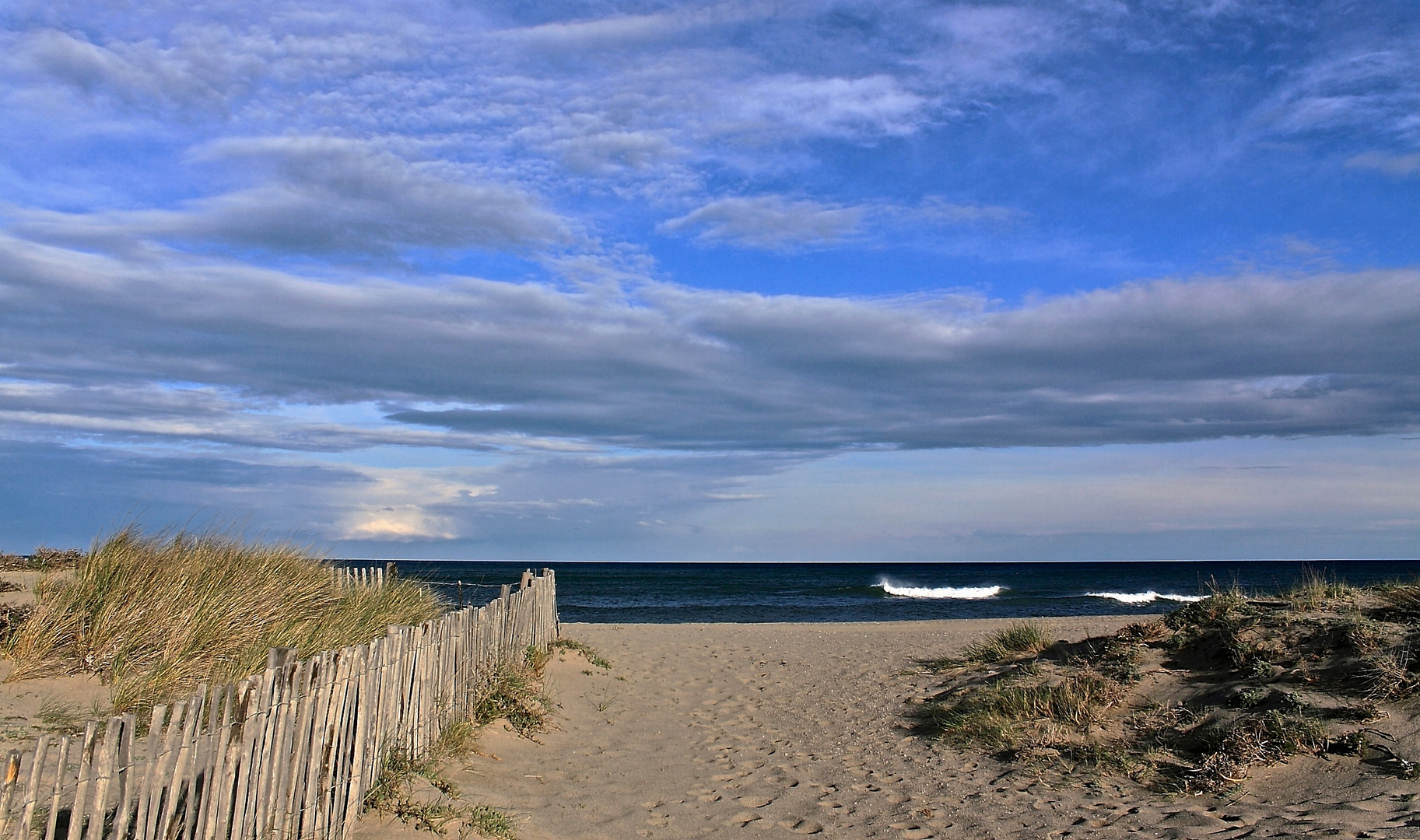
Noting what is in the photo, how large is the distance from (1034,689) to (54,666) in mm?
8306

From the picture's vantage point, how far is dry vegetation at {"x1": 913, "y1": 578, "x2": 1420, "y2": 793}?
21.7 feet

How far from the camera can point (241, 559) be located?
9.67 metres

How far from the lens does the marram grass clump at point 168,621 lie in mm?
6832

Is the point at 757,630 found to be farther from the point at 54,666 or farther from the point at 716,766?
the point at 54,666

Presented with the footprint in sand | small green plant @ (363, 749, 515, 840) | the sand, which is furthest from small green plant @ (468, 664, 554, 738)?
the sand

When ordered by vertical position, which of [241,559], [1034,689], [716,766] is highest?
[241,559]

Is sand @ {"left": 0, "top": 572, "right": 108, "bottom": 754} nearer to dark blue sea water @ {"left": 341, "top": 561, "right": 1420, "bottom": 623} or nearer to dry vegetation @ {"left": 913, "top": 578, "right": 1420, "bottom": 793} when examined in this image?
dry vegetation @ {"left": 913, "top": 578, "right": 1420, "bottom": 793}

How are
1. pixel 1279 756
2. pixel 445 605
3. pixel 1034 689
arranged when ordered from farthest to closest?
pixel 445 605, pixel 1034 689, pixel 1279 756

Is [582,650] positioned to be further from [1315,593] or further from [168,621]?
[1315,593]

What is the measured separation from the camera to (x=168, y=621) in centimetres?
752

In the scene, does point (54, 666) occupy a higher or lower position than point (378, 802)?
higher

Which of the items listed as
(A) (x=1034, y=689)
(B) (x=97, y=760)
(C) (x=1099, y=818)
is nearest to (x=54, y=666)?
(B) (x=97, y=760)

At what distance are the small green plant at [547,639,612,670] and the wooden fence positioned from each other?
18.5 ft

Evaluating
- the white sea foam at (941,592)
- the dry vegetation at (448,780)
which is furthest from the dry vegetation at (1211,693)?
the white sea foam at (941,592)
